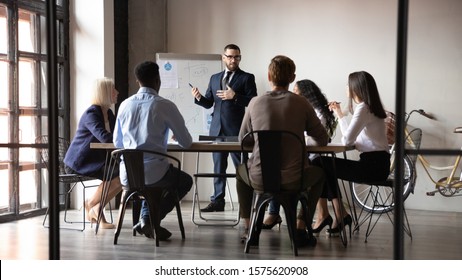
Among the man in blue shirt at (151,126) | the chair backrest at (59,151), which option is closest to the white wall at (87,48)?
the chair backrest at (59,151)

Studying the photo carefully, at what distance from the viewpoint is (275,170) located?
14.1 feet

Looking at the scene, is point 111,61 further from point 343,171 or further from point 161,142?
point 343,171

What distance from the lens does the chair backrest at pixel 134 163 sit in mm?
4512

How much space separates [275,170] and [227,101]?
95.9 inches

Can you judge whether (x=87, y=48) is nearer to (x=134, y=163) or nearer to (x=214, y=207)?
(x=214, y=207)

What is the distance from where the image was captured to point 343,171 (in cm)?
495

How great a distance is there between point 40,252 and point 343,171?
2201 mm

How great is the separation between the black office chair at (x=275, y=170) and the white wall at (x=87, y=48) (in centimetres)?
296

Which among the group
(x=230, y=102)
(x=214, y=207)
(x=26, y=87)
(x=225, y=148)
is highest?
(x=26, y=87)

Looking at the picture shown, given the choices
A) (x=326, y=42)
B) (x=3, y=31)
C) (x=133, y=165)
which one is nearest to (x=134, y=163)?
(x=133, y=165)

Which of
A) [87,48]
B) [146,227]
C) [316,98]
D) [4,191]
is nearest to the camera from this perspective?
[4,191]

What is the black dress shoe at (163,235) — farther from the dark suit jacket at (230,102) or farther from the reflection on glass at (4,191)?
the dark suit jacket at (230,102)

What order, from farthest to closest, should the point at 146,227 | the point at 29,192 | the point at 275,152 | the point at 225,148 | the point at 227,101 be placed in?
the point at 227,101 → the point at 29,192 → the point at 146,227 → the point at 225,148 → the point at 275,152
